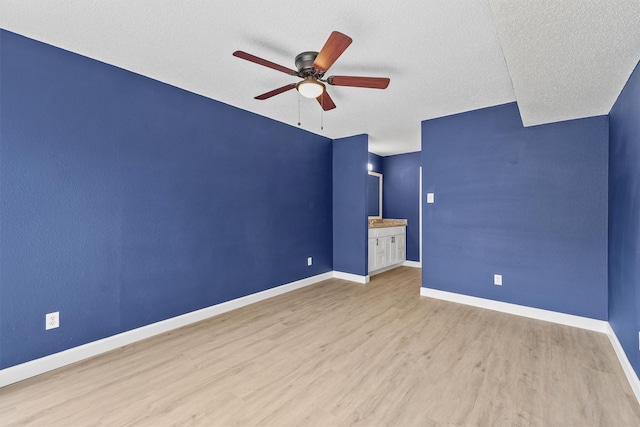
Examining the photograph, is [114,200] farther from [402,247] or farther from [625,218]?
[402,247]

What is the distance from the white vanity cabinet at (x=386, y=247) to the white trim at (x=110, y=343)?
78.2 inches

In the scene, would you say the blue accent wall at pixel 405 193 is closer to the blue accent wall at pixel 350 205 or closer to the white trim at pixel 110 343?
the blue accent wall at pixel 350 205

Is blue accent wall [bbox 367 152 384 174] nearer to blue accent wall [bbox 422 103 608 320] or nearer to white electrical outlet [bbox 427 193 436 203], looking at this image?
blue accent wall [bbox 422 103 608 320]

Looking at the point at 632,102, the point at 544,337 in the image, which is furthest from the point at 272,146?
the point at 544,337

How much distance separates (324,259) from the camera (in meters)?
4.62

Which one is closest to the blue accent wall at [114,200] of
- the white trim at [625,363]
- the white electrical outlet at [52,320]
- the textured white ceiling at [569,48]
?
Answer: the white electrical outlet at [52,320]

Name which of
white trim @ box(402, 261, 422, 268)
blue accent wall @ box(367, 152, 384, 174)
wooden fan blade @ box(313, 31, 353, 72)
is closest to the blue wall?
wooden fan blade @ box(313, 31, 353, 72)

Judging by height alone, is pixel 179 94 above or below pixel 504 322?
above

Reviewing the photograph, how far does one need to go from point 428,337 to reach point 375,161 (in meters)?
4.11

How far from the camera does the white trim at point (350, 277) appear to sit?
4.44 meters

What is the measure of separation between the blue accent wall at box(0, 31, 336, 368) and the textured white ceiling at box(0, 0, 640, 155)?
0.31 meters

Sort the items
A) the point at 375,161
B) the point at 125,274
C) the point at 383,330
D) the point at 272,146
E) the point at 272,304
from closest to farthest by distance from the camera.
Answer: the point at 125,274 < the point at 383,330 < the point at 272,304 < the point at 272,146 < the point at 375,161

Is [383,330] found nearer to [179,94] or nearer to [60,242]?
[60,242]

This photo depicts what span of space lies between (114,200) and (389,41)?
2569mm
